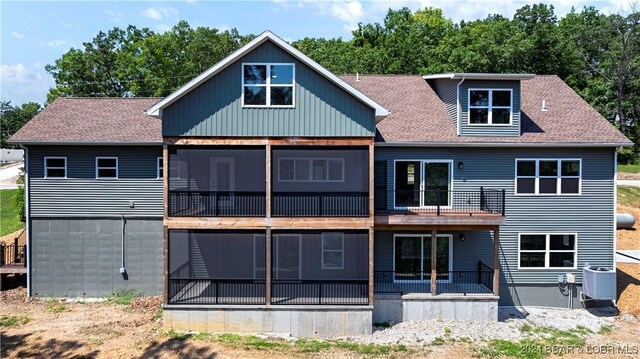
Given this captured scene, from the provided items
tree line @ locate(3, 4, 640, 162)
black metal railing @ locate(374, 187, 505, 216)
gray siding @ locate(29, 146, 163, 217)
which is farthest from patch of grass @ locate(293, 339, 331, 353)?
tree line @ locate(3, 4, 640, 162)

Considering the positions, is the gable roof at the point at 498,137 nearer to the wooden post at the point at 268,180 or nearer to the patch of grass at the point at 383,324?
the wooden post at the point at 268,180

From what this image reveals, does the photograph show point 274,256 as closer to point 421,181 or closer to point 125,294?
point 125,294

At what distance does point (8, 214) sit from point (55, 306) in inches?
801

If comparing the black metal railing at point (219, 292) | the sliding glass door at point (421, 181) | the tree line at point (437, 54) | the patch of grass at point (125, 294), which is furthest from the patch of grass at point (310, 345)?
the tree line at point (437, 54)

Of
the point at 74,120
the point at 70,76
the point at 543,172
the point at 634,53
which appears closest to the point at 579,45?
the point at 634,53

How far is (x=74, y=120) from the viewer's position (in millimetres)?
18812

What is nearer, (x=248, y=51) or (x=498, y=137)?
(x=248, y=51)

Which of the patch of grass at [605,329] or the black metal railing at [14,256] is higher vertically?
the black metal railing at [14,256]

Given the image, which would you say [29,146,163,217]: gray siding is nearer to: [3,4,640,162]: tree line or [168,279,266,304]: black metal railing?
[168,279,266,304]: black metal railing

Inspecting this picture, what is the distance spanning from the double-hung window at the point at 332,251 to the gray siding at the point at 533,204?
187 cm

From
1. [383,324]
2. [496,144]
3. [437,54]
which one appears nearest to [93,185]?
[383,324]

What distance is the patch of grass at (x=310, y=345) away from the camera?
13452 millimetres

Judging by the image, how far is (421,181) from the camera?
56.2ft

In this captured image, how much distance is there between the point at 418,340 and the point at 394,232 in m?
4.23
